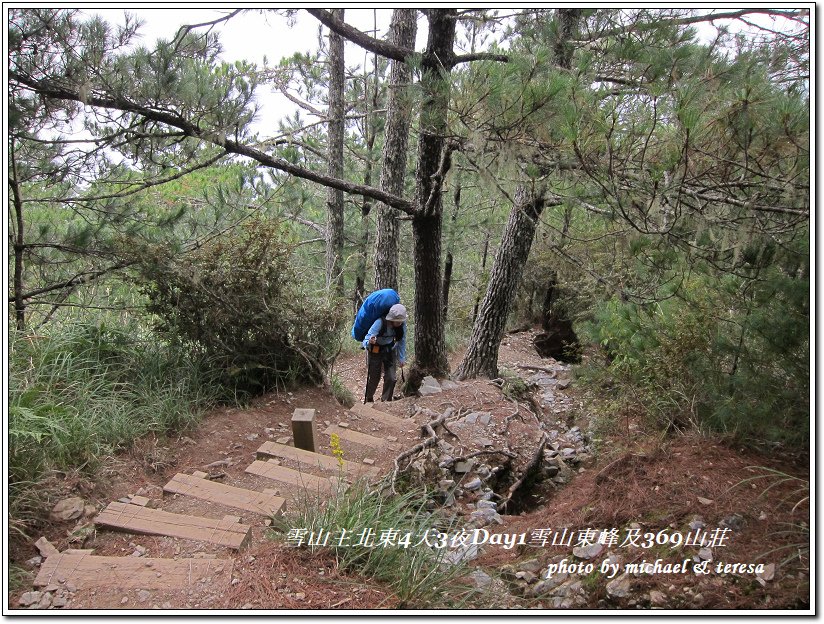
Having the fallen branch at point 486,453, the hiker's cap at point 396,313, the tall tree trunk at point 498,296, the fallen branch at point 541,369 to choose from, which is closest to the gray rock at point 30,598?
the fallen branch at point 486,453

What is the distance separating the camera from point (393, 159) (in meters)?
7.39

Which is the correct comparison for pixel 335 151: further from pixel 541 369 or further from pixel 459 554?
pixel 459 554

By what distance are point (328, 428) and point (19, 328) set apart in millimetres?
2343

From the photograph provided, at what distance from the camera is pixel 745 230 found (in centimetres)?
291

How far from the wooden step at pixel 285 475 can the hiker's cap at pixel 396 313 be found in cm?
230

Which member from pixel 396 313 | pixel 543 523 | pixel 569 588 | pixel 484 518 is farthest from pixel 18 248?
pixel 569 588

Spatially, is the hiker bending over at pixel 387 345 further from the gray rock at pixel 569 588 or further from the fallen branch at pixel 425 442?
the gray rock at pixel 569 588

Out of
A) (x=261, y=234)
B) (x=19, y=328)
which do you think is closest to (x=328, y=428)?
(x=261, y=234)

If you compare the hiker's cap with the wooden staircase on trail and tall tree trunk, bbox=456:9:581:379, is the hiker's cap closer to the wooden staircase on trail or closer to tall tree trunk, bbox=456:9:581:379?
the wooden staircase on trail

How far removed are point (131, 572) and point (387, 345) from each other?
12.9ft

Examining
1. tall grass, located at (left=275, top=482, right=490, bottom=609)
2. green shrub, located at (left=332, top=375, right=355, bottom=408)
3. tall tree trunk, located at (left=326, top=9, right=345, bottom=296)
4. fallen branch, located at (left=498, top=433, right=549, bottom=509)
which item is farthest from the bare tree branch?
tall tree trunk, located at (left=326, top=9, right=345, bottom=296)

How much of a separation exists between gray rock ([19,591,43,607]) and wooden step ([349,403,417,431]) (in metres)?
2.91

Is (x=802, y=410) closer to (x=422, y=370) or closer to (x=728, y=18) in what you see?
(x=728, y=18)

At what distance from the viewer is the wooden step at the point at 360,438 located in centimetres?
441
